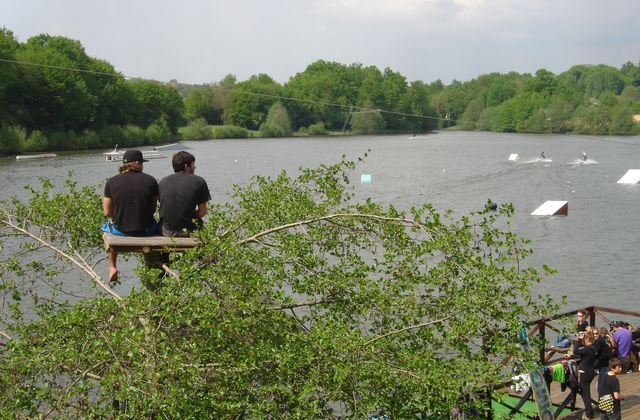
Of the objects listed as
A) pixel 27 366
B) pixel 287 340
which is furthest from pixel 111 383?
pixel 287 340

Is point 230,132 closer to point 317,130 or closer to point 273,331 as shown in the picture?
point 317,130

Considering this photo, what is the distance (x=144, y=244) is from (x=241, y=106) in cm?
13073

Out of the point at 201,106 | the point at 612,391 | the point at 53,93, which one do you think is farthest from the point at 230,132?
the point at 612,391

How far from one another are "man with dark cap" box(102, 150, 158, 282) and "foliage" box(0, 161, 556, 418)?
53 centimetres

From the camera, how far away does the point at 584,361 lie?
1216 cm

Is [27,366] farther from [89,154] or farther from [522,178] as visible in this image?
[89,154]

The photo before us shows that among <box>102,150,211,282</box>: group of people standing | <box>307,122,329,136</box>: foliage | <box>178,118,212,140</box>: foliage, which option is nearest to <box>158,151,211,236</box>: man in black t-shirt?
<box>102,150,211,282</box>: group of people standing

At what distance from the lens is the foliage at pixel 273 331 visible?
6.27 m

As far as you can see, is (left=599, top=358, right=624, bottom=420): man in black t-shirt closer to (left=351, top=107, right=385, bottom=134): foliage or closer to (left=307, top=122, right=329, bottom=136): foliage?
(left=351, top=107, right=385, bottom=134): foliage

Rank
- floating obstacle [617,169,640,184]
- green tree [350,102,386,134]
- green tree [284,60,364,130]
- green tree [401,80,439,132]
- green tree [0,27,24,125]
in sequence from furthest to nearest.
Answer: green tree [401,80,439,132]
green tree [284,60,364,130]
green tree [350,102,386,134]
green tree [0,27,24,125]
floating obstacle [617,169,640,184]

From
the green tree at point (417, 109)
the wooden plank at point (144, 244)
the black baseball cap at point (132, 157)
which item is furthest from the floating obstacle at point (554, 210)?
the green tree at point (417, 109)

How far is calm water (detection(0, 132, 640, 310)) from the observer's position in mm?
30766

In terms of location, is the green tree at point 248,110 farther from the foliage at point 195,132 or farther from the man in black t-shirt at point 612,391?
the man in black t-shirt at point 612,391

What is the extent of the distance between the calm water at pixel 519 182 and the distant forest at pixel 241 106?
5.93 meters
